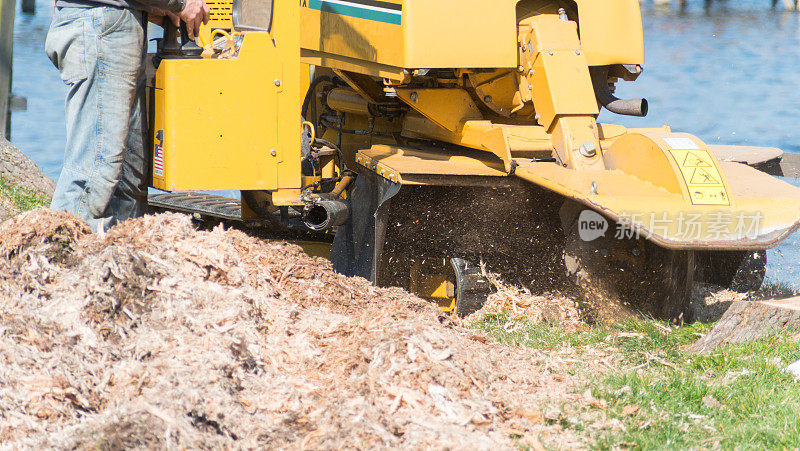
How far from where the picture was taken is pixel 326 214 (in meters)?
4.75

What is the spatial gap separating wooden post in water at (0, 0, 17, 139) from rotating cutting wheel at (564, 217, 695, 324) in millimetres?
5369

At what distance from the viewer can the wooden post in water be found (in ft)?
24.3

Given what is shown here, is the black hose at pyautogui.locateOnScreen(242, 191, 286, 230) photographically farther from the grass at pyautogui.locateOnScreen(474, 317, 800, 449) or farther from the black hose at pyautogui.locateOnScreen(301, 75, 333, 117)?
the grass at pyautogui.locateOnScreen(474, 317, 800, 449)

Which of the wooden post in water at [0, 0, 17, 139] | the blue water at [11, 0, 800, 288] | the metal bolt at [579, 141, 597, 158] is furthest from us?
the blue water at [11, 0, 800, 288]

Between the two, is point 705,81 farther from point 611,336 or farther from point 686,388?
point 686,388

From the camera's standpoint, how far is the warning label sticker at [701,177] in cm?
351

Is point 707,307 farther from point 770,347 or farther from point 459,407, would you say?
point 459,407

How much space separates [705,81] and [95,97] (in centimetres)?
1676

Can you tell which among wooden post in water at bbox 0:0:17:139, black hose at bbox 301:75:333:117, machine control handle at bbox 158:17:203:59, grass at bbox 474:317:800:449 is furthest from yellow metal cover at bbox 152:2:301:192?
wooden post in water at bbox 0:0:17:139

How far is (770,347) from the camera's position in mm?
3658

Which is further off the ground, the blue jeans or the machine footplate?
the blue jeans

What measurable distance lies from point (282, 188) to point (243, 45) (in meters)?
0.76
